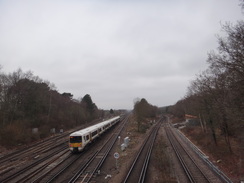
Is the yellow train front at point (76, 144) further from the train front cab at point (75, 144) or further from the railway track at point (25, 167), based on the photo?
the railway track at point (25, 167)

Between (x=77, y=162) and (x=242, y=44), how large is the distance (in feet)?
55.2

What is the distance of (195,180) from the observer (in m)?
12.1

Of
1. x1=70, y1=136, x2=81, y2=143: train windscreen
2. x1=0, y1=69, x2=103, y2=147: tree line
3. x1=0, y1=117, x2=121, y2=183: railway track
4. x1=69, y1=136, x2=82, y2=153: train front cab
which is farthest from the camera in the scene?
x1=0, y1=69, x2=103, y2=147: tree line

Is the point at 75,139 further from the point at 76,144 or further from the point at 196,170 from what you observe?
the point at 196,170

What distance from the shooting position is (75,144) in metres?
20.2

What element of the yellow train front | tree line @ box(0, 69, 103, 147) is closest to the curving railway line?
the yellow train front

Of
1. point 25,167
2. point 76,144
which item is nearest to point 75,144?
point 76,144

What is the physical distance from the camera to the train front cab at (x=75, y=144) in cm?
2000

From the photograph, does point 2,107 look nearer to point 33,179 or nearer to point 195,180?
point 33,179

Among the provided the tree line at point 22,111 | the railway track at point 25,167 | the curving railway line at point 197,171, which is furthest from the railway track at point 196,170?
the tree line at point 22,111

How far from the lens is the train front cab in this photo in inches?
787

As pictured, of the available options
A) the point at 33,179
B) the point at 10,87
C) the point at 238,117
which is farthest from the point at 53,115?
the point at 238,117

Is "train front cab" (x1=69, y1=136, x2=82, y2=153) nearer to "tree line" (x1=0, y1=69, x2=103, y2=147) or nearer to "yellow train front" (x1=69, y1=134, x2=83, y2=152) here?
"yellow train front" (x1=69, y1=134, x2=83, y2=152)

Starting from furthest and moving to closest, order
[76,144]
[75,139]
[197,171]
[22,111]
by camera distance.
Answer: [22,111] → [75,139] → [76,144] → [197,171]
